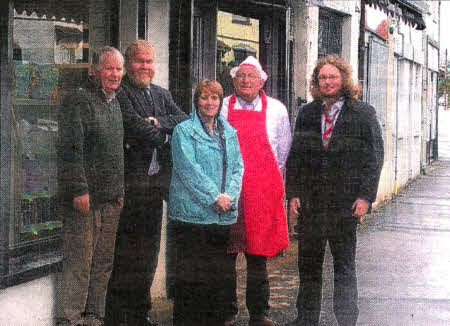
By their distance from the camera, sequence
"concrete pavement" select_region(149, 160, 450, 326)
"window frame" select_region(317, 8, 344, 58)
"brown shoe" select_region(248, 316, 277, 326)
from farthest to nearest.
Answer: "window frame" select_region(317, 8, 344, 58) < "concrete pavement" select_region(149, 160, 450, 326) < "brown shoe" select_region(248, 316, 277, 326)

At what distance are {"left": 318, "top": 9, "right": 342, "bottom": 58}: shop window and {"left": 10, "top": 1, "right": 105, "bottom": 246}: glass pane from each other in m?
6.06

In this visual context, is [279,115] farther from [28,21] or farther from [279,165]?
[28,21]

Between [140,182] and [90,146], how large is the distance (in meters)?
0.74

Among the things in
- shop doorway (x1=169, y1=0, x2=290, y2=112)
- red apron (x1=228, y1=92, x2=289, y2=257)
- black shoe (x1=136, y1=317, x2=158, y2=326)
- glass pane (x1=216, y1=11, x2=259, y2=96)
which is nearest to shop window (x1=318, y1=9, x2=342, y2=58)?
shop doorway (x1=169, y1=0, x2=290, y2=112)

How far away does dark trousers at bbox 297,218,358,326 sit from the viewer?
19.9 ft

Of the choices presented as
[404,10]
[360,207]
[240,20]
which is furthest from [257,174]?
[404,10]

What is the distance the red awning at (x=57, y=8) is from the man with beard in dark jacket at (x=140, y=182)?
1.58 ft

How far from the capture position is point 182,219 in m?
5.95

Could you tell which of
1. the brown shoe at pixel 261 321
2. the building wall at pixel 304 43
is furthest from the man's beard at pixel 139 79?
the building wall at pixel 304 43

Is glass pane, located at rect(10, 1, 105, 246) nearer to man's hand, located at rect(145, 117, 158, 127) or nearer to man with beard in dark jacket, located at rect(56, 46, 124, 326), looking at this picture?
man with beard in dark jacket, located at rect(56, 46, 124, 326)

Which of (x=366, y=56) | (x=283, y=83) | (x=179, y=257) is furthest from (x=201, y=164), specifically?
(x=366, y=56)

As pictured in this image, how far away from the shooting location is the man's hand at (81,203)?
5203 mm

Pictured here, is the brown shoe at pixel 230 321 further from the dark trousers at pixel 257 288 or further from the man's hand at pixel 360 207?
the man's hand at pixel 360 207

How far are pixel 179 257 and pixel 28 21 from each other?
1.83m
